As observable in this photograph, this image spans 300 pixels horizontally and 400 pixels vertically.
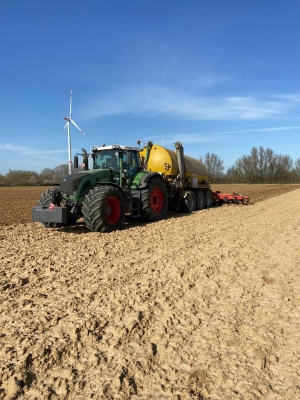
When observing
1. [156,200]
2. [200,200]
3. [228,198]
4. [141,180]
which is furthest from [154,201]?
[228,198]

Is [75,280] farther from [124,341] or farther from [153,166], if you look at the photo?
[153,166]

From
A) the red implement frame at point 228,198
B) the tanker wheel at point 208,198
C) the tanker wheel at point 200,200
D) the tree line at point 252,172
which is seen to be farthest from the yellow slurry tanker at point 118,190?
the tree line at point 252,172

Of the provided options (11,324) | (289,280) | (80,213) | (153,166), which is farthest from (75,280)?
(153,166)

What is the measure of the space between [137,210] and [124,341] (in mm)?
6868

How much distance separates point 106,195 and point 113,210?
69 cm

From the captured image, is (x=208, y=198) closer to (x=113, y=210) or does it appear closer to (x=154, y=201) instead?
(x=154, y=201)

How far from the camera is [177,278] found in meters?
4.32

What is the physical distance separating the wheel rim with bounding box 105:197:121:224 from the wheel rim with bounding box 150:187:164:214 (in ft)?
6.78

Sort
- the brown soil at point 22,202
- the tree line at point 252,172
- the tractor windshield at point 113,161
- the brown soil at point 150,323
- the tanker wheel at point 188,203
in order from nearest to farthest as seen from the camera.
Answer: the brown soil at point 150,323 → the tractor windshield at point 113,161 → the brown soil at point 22,202 → the tanker wheel at point 188,203 → the tree line at point 252,172

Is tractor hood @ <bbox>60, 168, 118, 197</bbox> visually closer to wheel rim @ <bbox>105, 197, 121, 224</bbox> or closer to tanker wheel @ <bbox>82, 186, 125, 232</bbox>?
tanker wheel @ <bbox>82, 186, 125, 232</bbox>

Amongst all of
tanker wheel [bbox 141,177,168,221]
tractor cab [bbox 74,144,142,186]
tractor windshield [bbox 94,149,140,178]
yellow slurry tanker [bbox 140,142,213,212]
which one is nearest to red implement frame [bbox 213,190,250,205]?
yellow slurry tanker [bbox 140,142,213,212]

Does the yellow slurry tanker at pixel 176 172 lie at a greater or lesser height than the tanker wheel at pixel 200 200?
greater

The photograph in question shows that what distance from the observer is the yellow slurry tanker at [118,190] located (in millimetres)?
7594

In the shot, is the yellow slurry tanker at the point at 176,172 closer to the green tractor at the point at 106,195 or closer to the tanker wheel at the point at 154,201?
the tanker wheel at the point at 154,201
